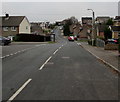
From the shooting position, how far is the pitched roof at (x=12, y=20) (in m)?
74.9

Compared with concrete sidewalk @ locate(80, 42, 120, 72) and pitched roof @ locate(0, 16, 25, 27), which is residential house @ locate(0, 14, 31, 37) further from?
concrete sidewalk @ locate(80, 42, 120, 72)

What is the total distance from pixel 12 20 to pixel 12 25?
8.72 ft

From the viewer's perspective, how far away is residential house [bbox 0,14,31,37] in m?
74.7

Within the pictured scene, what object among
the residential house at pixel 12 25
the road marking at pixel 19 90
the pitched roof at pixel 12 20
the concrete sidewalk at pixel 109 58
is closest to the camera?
the road marking at pixel 19 90

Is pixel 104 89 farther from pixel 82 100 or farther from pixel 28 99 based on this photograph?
pixel 28 99

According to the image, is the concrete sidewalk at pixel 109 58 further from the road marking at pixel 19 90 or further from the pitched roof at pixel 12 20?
the pitched roof at pixel 12 20

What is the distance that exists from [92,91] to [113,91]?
0.71 meters

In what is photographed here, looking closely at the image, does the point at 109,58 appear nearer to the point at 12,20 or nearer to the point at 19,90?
the point at 19,90

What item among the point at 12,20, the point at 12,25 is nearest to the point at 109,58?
the point at 12,25

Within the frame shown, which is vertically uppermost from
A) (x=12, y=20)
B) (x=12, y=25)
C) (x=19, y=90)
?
(x=12, y=20)

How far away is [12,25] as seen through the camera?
245 feet

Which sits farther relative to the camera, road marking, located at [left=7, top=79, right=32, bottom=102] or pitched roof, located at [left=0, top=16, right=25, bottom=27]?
pitched roof, located at [left=0, top=16, right=25, bottom=27]

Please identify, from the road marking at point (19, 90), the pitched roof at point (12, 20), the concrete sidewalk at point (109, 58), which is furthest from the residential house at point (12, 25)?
the road marking at point (19, 90)

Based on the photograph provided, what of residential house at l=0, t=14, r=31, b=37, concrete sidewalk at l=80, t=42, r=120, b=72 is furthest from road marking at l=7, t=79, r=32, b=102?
residential house at l=0, t=14, r=31, b=37
